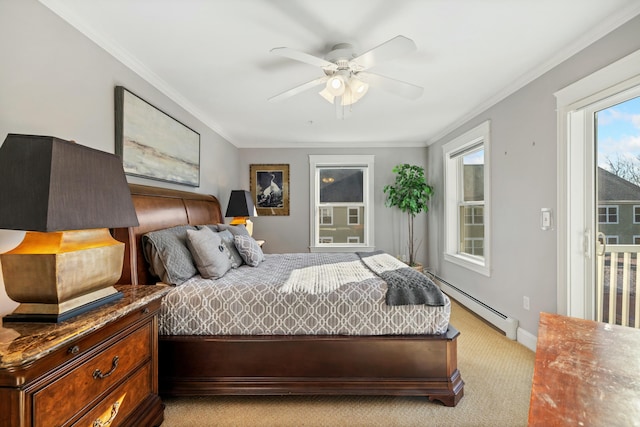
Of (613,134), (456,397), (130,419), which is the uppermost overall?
(613,134)

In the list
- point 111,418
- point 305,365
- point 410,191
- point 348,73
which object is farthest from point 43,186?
point 410,191

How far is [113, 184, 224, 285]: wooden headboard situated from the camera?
2.01m

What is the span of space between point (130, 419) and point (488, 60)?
3.25 m

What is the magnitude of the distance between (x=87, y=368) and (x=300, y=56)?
6.32 feet

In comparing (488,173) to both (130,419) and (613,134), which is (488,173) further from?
(130,419)

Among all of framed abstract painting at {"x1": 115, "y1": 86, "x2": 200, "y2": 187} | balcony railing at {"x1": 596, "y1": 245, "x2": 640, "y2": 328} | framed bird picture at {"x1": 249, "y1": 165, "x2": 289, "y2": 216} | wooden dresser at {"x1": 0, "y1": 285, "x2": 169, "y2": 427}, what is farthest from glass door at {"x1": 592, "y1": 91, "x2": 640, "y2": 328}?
framed bird picture at {"x1": 249, "y1": 165, "x2": 289, "y2": 216}

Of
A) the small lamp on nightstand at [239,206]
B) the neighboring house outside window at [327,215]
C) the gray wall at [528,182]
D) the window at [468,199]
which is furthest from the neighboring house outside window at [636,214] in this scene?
the neighboring house outside window at [327,215]

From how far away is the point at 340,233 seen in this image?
5.42 meters

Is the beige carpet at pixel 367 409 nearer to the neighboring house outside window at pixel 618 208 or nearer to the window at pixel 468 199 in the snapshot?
the neighboring house outside window at pixel 618 208

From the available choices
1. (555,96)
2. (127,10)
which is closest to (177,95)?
(127,10)

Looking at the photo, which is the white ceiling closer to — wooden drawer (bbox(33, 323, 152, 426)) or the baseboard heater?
wooden drawer (bbox(33, 323, 152, 426))

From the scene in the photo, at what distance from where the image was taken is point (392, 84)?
7.48 feet

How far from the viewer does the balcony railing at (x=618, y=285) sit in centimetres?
202

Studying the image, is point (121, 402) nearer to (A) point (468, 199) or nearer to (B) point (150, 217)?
(B) point (150, 217)
